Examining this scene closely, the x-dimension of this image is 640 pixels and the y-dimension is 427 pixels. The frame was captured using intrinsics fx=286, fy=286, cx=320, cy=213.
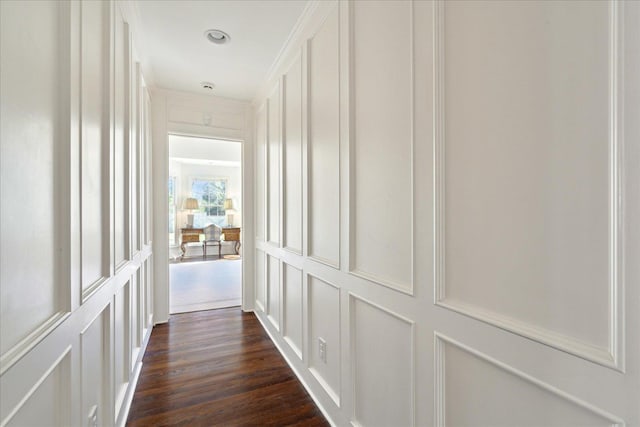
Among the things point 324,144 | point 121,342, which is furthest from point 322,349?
point 324,144

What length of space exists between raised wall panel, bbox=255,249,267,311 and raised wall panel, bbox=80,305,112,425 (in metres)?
1.73

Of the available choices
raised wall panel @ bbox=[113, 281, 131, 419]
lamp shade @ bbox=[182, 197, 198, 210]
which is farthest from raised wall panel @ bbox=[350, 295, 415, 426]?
lamp shade @ bbox=[182, 197, 198, 210]

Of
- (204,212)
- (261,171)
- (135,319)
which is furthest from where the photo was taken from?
(204,212)

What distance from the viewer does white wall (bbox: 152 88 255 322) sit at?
311 cm

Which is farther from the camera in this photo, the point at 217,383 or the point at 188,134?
the point at 188,134

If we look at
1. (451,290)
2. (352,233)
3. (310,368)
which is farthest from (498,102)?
(310,368)

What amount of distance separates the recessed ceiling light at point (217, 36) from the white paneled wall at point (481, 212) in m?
0.83

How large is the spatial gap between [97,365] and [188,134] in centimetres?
260

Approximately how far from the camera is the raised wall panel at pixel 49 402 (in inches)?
28.2

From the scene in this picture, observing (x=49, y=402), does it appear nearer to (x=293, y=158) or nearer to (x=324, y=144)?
(x=324, y=144)

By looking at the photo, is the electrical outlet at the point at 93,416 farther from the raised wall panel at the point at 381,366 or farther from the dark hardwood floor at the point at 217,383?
the raised wall panel at the point at 381,366

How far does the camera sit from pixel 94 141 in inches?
46.4

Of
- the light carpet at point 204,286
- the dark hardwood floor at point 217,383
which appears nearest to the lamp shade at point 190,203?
the light carpet at point 204,286

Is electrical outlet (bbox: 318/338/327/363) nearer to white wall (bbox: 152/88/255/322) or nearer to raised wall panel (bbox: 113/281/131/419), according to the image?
raised wall panel (bbox: 113/281/131/419)
